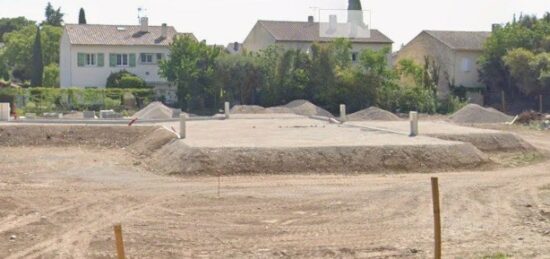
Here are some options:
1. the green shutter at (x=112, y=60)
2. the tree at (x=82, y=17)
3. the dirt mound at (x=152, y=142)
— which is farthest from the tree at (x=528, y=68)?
the tree at (x=82, y=17)

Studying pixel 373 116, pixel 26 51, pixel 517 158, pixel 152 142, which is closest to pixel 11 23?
pixel 26 51

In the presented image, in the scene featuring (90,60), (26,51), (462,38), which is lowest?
(90,60)

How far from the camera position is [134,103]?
5534 centimetres

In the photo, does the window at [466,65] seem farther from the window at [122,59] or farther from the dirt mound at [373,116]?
the window at [122,59]

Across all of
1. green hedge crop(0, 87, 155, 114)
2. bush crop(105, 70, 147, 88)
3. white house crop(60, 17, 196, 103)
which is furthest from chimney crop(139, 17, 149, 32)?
green hedge crop(0, 87, 155, 114)

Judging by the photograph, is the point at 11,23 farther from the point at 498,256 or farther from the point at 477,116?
the point at 498,256

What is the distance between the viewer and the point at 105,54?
66.8 metres

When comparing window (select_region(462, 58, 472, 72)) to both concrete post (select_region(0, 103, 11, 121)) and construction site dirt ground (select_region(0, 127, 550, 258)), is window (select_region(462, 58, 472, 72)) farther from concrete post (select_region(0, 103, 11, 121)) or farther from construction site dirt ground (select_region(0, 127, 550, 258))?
construction site dirt ground (select_region(0, 127, 550, 258))

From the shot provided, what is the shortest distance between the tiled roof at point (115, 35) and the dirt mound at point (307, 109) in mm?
18999

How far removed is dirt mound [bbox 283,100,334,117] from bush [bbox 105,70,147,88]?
13717 millimetres

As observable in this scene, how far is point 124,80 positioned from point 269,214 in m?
47.8

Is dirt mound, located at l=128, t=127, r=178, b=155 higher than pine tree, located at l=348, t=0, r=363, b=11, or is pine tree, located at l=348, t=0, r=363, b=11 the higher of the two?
pine tree, located at l=348, t=0, r=363, b=11

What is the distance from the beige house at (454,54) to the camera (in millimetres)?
67438

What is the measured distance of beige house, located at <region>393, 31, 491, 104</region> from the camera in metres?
67.4
